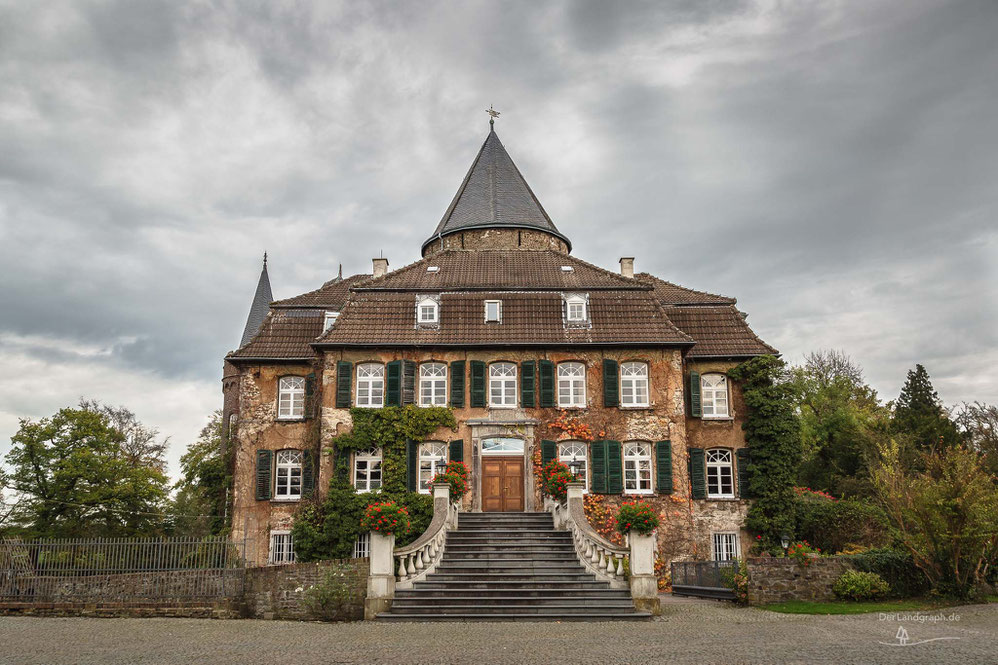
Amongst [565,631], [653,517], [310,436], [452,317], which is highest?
[452,317]

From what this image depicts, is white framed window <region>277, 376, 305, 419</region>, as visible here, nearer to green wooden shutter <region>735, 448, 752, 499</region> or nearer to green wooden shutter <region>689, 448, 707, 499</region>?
green wooden shutter <region>689, 448, 707, 499</region>

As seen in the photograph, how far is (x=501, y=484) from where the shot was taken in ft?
79.5

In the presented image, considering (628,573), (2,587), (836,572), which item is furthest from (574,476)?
(2,587)

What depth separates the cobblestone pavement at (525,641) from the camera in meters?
11.6

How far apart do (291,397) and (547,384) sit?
843 centimetres

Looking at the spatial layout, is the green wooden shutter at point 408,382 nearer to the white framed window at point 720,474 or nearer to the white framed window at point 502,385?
the white framed window at point 502,385

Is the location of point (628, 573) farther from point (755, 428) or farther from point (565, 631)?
point (755, 428)

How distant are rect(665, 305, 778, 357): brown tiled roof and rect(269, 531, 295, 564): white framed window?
14.2 meters

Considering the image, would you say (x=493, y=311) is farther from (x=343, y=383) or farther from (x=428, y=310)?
(x=343, y=383)

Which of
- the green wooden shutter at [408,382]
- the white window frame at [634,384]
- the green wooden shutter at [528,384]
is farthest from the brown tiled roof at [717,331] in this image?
the green wooden shutter at [408,382]

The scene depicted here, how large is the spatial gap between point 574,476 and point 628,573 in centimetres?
342

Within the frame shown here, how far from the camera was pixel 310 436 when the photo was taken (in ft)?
84.0

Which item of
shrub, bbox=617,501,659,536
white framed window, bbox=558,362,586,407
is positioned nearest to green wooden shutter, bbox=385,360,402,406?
white framed window, bbox=558,362,586,407

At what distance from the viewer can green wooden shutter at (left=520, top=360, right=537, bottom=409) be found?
2478 centimetres
